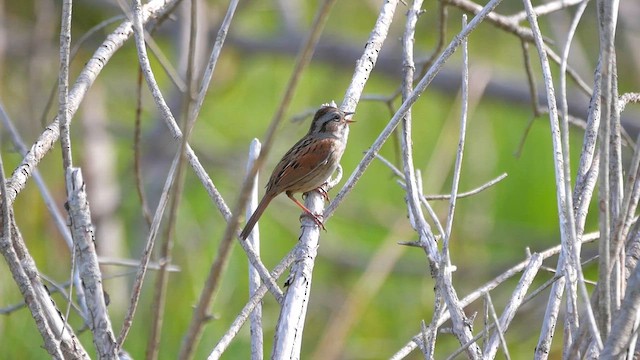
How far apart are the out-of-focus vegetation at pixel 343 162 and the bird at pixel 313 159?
125 centimetres

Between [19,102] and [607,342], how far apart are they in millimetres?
5510

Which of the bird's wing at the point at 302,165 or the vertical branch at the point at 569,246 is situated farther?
the bird's wing at the point at 302,165

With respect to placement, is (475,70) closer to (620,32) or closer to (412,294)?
(620,32)

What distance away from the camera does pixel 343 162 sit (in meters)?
7.25

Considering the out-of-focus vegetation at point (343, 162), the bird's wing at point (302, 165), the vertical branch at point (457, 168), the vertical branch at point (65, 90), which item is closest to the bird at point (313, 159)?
the bird's wing at point (302, 165)

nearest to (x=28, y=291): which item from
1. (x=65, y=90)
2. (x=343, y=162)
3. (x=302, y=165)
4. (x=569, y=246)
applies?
(x=65, y=90)

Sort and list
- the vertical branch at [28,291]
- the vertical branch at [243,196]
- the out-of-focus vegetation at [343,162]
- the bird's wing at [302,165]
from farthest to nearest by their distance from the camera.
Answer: the out-of-focus vegetation at [343,162] < the bird's wing at [302,165] < the vertical branch at [28,291] < the vertical branch at [243,196]

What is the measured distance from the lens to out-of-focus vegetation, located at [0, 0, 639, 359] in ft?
18.7

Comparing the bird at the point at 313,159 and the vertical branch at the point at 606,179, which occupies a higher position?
the bird at the point at 313,159

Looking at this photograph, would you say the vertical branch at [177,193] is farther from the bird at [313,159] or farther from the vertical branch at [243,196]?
the bird at [313,159]

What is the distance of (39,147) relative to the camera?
83.2 inches

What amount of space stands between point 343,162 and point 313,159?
3.34 meters

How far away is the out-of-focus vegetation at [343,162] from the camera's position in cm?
571

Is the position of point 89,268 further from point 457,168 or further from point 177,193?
point 457,168
